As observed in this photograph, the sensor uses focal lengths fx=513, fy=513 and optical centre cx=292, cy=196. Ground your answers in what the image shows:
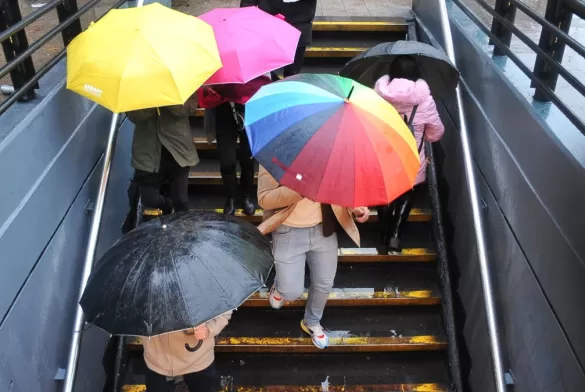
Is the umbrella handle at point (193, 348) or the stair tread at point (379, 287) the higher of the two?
the umbrella handle at point (193, 348)

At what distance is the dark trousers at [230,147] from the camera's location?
374cm

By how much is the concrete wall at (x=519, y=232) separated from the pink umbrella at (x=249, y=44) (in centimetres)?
139

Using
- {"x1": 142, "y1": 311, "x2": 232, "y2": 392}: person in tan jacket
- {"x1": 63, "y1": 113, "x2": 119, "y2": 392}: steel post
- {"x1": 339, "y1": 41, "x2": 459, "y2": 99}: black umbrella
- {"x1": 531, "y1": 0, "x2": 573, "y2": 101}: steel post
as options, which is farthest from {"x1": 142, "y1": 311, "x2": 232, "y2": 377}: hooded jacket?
{"x1": 531, "y1": 0, "x2": 573, "y2": 101}: steel post

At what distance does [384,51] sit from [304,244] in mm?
1365

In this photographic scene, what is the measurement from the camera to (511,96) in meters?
3.07

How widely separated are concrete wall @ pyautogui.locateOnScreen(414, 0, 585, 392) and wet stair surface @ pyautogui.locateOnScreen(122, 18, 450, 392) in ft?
0.99

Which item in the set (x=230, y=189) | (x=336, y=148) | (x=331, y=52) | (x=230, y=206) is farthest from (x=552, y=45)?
(x=331, y=52)

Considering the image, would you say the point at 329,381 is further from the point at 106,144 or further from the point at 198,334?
the point at 106,144

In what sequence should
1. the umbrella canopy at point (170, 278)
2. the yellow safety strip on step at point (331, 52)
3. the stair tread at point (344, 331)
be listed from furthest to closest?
the yellow safety strip on step at point (331, 52) < the stair tread at point (344, 331) < the umbrella canopy at point (170, 278)

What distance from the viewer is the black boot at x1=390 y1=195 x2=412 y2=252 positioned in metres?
3.88

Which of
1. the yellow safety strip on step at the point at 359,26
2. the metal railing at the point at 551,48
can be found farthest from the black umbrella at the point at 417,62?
the yellow safety strip on step at the point at 359,26

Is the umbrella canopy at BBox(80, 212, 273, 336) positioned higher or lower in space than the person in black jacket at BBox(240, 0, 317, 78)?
lower

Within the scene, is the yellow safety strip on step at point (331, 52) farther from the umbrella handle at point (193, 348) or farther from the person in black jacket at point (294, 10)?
the umbrella handle at point (193, 348)

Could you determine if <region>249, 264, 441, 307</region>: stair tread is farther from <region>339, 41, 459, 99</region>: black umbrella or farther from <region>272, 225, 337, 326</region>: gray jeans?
<region>339, 41, 459, 99</region>: black umbrella
